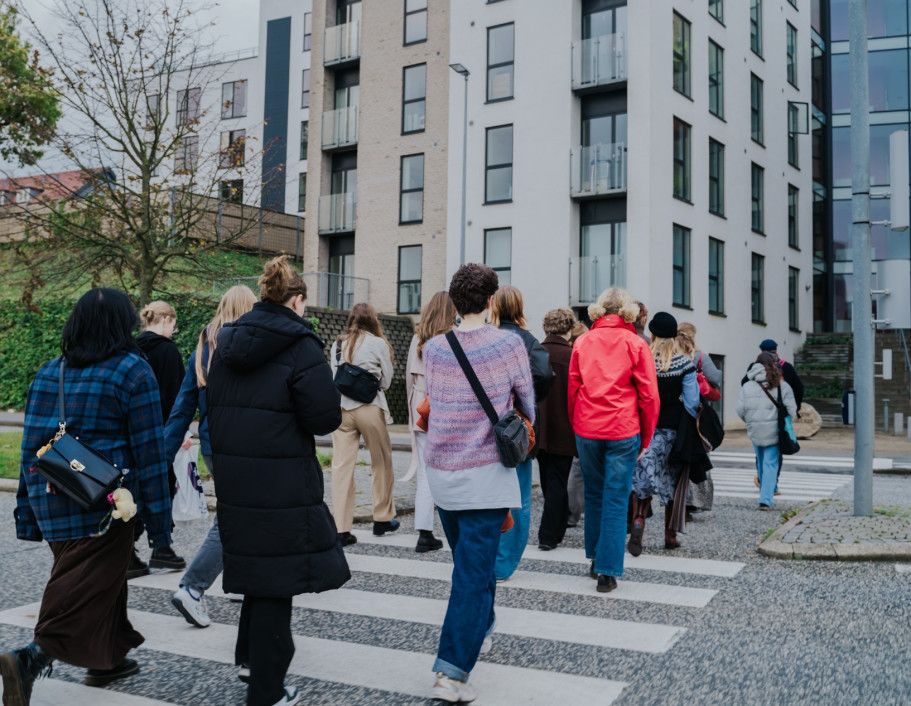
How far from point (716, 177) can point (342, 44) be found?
13.9m

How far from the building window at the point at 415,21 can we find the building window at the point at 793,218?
48.5 feet

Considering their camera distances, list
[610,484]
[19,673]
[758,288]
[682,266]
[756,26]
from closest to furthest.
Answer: [19,673]
[610,484]
[682,266]
[758,288]
[756,26]

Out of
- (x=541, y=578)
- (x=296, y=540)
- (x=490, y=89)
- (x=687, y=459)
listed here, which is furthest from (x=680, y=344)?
(x=490, y=89)

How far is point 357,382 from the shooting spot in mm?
7398

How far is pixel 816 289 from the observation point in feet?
121

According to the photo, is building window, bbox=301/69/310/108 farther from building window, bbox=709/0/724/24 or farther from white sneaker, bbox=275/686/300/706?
white sneaker, bbox=275/686/300/706

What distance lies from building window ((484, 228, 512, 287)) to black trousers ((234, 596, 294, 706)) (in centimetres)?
2358

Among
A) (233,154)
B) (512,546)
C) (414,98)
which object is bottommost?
(512,546)

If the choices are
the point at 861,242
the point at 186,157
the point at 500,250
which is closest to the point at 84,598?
the point at 861,242

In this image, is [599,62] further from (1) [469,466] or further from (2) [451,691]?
(2) [451,691]

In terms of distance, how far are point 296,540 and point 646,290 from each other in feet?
70.9

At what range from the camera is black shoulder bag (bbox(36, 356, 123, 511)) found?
3.70 metres

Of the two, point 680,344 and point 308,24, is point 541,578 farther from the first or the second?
point 308,24

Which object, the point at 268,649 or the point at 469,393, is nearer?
the point at 268,649
